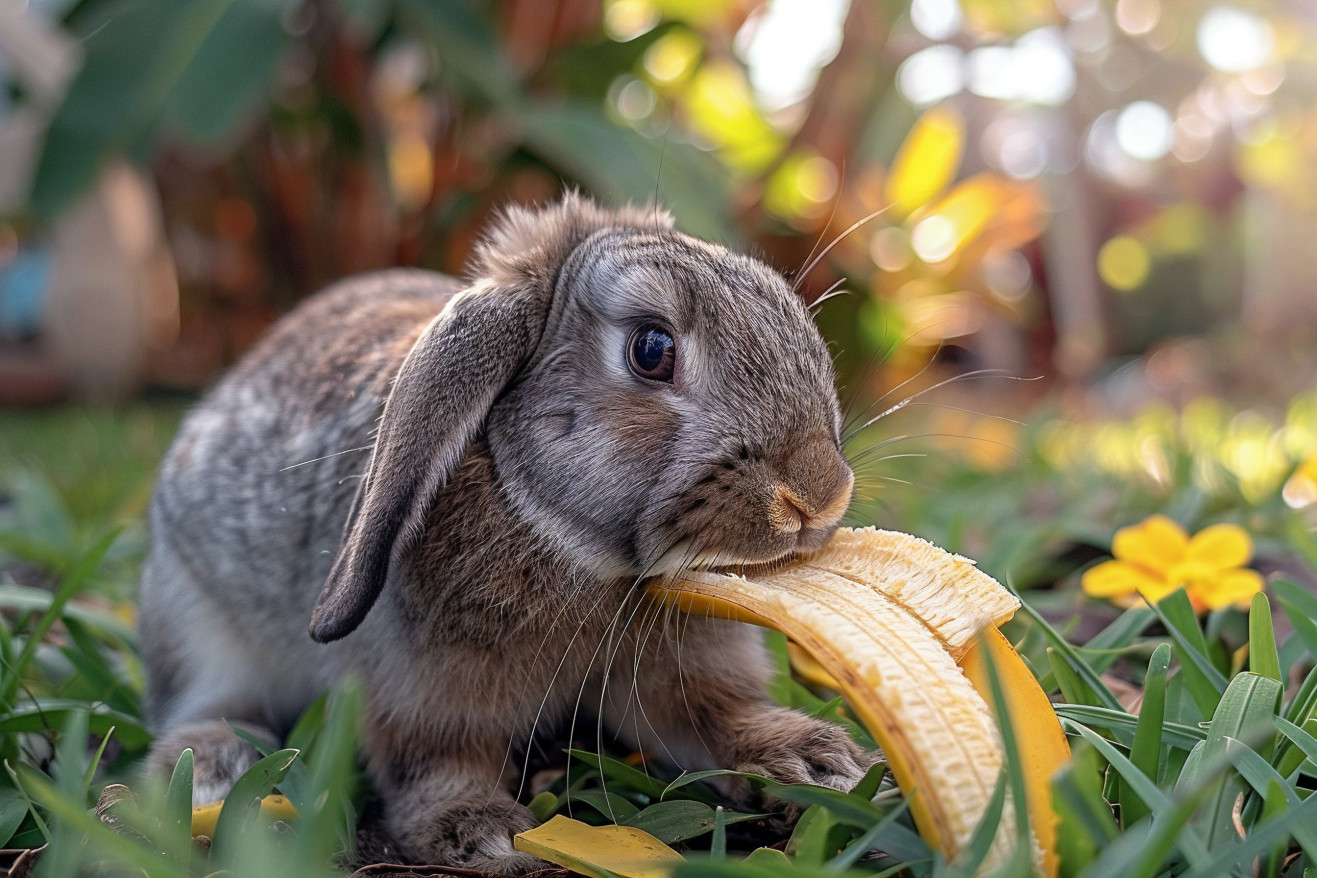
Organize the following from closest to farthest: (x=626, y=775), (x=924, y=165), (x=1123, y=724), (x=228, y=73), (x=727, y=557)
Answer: (x=1123, y=724)
(x=727, y=557)
(x=626, y=775)
(x=228, y=73)
(x=924, y=165)

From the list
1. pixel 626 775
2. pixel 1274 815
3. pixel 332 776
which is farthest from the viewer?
pixel 626 775

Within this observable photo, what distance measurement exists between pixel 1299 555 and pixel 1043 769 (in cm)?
152

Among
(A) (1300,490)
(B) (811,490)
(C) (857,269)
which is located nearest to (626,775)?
(B) (811,490)

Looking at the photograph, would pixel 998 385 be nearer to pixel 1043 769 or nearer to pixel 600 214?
pixel 600 214

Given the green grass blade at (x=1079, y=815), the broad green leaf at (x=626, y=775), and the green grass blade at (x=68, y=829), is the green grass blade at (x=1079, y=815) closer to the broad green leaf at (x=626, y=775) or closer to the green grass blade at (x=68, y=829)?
the broad green leaf at (x=626, y=775)

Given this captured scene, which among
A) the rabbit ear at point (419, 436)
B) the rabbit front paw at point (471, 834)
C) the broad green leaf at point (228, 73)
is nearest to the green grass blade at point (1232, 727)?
the rabbit front paw at point (471, 834)

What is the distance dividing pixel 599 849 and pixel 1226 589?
1.33 metres

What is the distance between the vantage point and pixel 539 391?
1.77 meters

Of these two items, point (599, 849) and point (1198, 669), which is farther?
point (1198, 669)

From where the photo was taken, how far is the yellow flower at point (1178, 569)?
6.62 feet

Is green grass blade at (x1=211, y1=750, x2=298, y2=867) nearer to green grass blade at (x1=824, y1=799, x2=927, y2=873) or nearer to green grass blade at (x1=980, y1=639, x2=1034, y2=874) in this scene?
Result: green grass blade at (x1=824, y1=799, x2=927, y2=873)

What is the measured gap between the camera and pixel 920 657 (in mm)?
1399

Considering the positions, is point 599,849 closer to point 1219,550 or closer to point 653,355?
point 653,355

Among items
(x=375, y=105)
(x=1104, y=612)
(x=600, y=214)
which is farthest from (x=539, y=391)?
(x=375, y=105)
